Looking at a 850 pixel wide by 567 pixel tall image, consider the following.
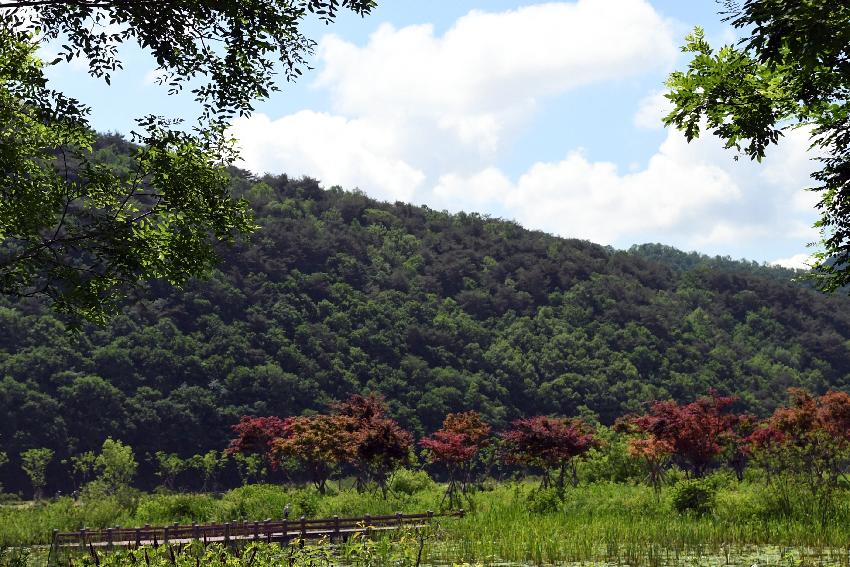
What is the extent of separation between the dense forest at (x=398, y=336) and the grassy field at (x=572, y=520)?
64.9 feet

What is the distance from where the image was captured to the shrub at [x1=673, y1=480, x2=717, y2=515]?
23.1m

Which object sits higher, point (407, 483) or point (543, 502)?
point (407, 483)

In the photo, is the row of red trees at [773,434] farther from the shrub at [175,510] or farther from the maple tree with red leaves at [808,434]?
the shrub at [175,510]

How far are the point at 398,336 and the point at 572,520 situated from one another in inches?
2007

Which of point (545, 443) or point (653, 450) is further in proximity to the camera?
point (545, 443)

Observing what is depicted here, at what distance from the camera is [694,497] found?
23328 mm

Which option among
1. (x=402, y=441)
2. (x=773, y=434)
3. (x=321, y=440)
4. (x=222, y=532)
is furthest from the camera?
(x=321, y=440)

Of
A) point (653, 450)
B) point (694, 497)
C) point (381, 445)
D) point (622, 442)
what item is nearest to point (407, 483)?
point (381, 445)

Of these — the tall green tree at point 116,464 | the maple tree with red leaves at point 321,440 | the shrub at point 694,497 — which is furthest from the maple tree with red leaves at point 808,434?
the tall green tree at point 116,464

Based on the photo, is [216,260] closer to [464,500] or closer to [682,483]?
[682,483]

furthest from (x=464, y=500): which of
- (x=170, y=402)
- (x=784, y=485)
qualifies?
(x=170, y=402)

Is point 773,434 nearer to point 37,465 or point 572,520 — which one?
point 572,520

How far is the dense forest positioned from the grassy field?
64.9ft

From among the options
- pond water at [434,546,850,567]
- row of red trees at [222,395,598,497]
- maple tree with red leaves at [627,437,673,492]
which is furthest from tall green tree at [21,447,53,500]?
pond water at [434,546,850,567]
